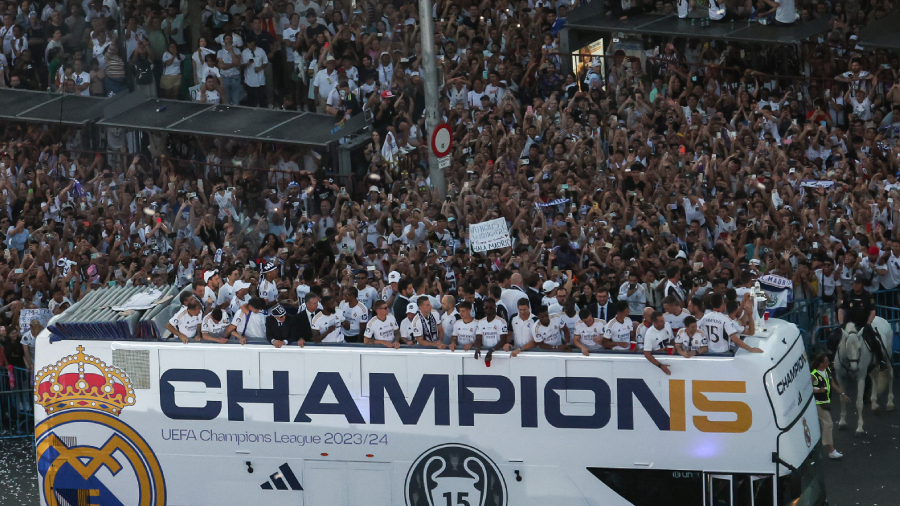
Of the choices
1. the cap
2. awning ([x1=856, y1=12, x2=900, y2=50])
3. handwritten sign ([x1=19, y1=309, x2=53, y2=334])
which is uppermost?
awning ([x1=856, y1=12, x2=900, y2=50])

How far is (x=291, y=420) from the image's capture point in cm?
1271

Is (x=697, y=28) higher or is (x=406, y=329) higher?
(x=697, y=28)

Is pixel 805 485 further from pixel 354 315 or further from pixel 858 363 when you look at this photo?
pixel 354 315

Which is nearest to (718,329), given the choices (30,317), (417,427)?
(417,427)

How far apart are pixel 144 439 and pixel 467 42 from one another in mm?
13322

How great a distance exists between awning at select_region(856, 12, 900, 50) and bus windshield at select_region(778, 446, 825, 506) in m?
12.1

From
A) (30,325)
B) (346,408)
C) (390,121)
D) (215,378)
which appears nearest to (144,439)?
(215,378)

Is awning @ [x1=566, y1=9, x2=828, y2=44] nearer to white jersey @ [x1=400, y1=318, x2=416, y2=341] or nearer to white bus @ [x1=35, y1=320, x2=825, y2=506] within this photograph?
white bus @ [x1=35, y1=320, x2=825, y2=506]

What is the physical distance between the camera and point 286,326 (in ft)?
43.1

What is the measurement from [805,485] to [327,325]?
5.09 m

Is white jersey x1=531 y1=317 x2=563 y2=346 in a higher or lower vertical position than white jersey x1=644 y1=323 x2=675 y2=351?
lower

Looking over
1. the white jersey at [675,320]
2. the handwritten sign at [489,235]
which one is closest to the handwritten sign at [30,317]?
the handwritten sign at [489,235]

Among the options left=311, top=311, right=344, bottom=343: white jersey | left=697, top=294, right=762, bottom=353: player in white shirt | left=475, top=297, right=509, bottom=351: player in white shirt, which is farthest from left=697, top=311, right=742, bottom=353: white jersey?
left=311, top=311, right=344, bottom=343: white jersey

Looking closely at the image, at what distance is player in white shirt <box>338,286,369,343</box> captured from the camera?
47.5 ft
